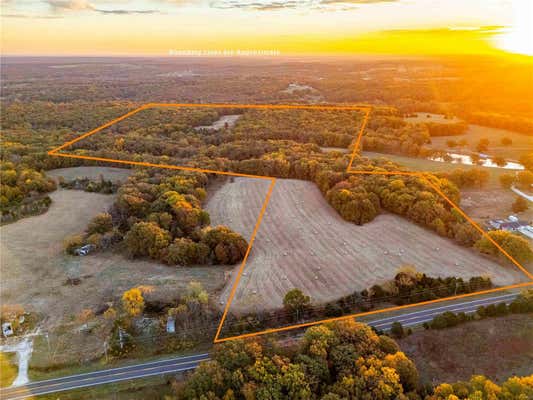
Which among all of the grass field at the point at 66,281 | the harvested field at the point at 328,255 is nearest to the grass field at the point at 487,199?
the harvested field at the point at 328,255

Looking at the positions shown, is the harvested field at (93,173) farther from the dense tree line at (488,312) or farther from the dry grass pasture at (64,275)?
the dense tree line at (488,312)

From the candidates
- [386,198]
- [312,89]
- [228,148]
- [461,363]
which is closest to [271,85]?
[312,89]

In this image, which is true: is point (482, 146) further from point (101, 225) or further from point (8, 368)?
point (8, 368)

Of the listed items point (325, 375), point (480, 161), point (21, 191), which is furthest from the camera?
point (480, 161)

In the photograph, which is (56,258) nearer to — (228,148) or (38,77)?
(228,148)

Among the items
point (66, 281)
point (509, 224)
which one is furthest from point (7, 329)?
point (509, 224)

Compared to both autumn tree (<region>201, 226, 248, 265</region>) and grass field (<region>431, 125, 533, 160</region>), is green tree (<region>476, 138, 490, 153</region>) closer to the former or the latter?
grass field (<region>431, 125, 533, 160</region>)

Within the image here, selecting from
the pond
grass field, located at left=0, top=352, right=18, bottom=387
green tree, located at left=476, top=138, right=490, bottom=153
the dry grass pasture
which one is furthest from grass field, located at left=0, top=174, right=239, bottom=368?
green tree, located at left=476, top=138, right=490, bottom=153
